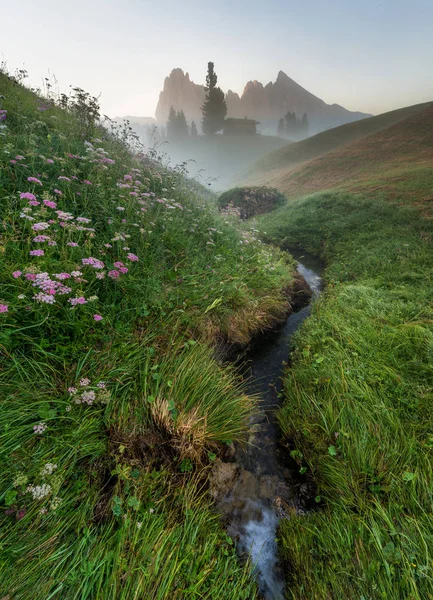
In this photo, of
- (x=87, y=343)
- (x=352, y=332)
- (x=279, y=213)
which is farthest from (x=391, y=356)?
(x=279, y=213)

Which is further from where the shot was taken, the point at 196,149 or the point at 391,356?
the point at 196,149

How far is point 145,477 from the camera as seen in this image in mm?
2469

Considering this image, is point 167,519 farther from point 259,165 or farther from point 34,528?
point 259,165

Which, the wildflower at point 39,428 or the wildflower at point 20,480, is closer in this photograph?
the wildflower at point 20,480

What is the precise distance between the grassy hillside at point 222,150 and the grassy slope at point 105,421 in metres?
83.9

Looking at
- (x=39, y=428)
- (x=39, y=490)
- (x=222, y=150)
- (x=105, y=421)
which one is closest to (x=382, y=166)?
(x=105, y=421)

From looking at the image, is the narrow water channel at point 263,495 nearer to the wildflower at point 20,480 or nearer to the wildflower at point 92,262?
the wildflower at point 20,480

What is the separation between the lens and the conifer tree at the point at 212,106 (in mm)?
73688

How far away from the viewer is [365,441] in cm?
289

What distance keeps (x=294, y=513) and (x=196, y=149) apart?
103 metres

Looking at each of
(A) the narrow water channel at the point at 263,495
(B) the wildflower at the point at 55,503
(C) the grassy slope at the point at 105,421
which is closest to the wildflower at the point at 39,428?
(C) the grassy slope at the point at 105,421

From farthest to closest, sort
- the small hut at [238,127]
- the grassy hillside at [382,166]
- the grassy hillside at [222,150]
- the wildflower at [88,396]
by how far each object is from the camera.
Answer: the small hut at [238,127] → the grassy hillside at [222,150] → the grassy hillside at [382,166] → the wildflower at [88,396]

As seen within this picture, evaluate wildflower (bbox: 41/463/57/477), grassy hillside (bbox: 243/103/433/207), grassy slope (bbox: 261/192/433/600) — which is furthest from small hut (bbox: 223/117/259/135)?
wildflower (bbox: 41/463/57/477)

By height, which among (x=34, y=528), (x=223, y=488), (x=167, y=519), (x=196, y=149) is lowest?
(x=223, y=488)
